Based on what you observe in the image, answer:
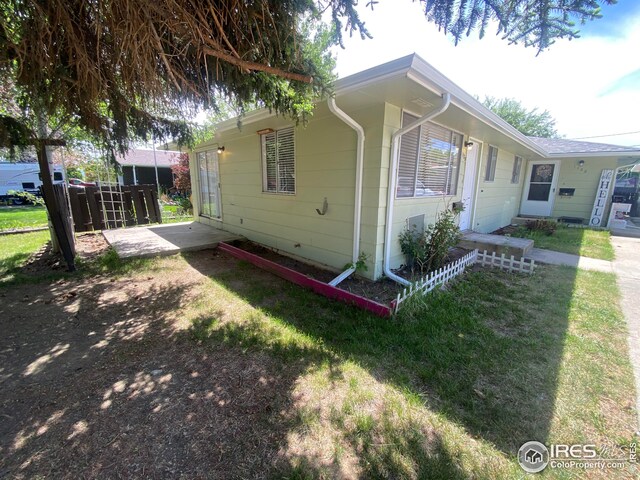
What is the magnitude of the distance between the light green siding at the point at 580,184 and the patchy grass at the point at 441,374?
8.52 meters

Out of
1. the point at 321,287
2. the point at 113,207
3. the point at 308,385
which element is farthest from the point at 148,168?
the point at 308,385

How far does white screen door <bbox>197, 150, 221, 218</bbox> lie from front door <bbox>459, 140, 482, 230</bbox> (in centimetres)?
671

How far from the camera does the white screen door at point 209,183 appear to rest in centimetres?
819

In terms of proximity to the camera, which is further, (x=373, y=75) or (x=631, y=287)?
(x=631, y=287)

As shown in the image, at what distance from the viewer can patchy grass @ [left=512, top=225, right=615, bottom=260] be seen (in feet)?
20.5

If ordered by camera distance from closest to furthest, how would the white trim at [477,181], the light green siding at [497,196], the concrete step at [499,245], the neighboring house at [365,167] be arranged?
the neighboring house at [365,167]
the concrete step at [499,245]
the white trim at [477,181]
the light green siding at [497,196]

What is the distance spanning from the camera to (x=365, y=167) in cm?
404

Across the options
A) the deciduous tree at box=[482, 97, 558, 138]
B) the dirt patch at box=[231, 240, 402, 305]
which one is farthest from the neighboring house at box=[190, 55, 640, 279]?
the deciduous tree at box=[482, 97, 558, 138]

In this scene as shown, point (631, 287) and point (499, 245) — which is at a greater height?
point (499, 245)

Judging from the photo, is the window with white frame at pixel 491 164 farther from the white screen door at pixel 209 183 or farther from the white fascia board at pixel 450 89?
the white screen door at pixel 209 183

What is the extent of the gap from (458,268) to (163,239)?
6.83 m

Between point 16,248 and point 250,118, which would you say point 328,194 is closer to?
point 250,118

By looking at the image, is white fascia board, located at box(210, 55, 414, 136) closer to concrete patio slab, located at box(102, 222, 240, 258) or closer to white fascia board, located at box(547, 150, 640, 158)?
concrete patio slab, located at box(102, 222, 240, 258)

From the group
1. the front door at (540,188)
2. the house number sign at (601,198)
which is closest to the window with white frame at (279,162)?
the front door at (540,188)
